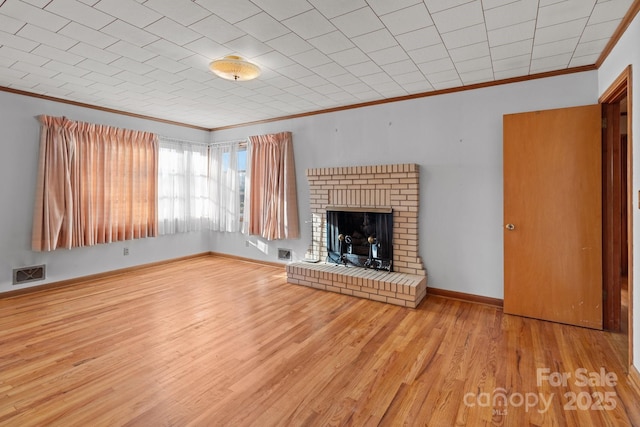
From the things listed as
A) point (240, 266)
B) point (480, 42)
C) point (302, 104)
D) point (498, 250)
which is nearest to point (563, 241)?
point (498, 250)

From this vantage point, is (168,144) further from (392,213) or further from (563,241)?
(563,241)

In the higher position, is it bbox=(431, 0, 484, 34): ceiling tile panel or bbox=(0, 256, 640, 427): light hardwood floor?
bbox=(431, 0, 484, 34): ceiling tile panel

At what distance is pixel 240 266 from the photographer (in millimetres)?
5336

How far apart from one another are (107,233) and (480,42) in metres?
5.07

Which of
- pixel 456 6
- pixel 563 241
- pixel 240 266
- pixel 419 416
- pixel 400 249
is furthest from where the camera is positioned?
pixel 240 266

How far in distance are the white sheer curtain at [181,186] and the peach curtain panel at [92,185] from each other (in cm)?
25

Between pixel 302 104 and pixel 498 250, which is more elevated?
pixel 302 104

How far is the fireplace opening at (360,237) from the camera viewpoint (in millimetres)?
4055

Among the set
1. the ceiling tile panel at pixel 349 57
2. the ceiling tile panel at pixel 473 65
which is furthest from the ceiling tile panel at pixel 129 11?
the ceiling tile panel at pixel 473 65

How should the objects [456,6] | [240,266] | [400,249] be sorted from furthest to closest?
[240,266] → [400,249] → [456,6]

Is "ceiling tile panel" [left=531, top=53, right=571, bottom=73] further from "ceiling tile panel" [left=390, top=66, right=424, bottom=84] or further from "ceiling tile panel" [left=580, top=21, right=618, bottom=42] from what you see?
"ceiling tile panel" [left=390, top=66, right=424, bottom=84]

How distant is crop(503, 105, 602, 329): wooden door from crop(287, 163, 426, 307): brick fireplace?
3.23 ft

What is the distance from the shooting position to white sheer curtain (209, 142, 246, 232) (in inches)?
225

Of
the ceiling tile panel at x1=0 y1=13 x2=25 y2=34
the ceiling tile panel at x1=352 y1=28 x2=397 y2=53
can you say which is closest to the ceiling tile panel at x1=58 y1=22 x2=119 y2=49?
the ceiling tile panel at x1=0 y1=13 x2=25 y2=34
